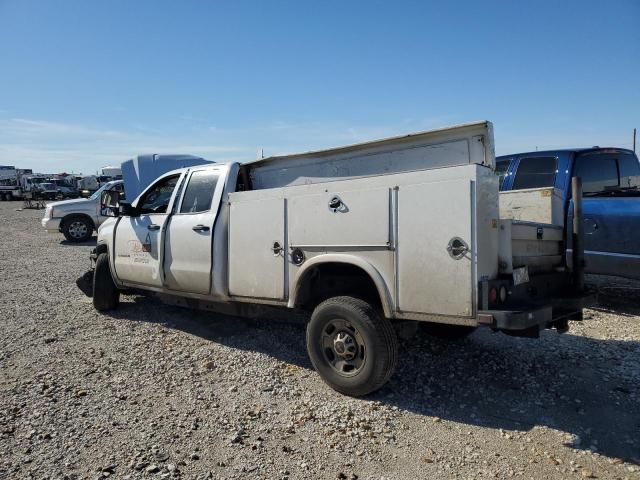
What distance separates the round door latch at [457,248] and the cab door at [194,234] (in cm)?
263

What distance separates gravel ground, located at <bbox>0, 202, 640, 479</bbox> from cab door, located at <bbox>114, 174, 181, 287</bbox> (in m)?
0.67

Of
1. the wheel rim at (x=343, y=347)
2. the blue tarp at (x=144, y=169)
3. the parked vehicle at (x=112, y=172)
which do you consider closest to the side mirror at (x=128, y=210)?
the wheel rim at (x=343, y=347)

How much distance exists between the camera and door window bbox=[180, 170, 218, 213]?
541cm

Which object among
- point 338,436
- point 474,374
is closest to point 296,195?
point 338,436

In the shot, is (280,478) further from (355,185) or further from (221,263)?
(221,263)

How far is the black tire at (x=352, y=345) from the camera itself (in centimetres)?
383

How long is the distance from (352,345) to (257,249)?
1.36 metres

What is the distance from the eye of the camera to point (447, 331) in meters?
5.14

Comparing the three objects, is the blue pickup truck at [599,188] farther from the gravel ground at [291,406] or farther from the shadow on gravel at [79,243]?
the shadow on gravel at [79,243]

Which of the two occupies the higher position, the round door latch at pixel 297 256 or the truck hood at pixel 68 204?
the truck hood at pixel 68 204

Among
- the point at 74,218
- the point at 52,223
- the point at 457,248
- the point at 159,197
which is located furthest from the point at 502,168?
the point at 52,223

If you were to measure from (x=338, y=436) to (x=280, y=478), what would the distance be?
63cm

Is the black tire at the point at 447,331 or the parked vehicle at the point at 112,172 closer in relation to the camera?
the black tire at the point at 447,331

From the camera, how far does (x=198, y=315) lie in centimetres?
662
